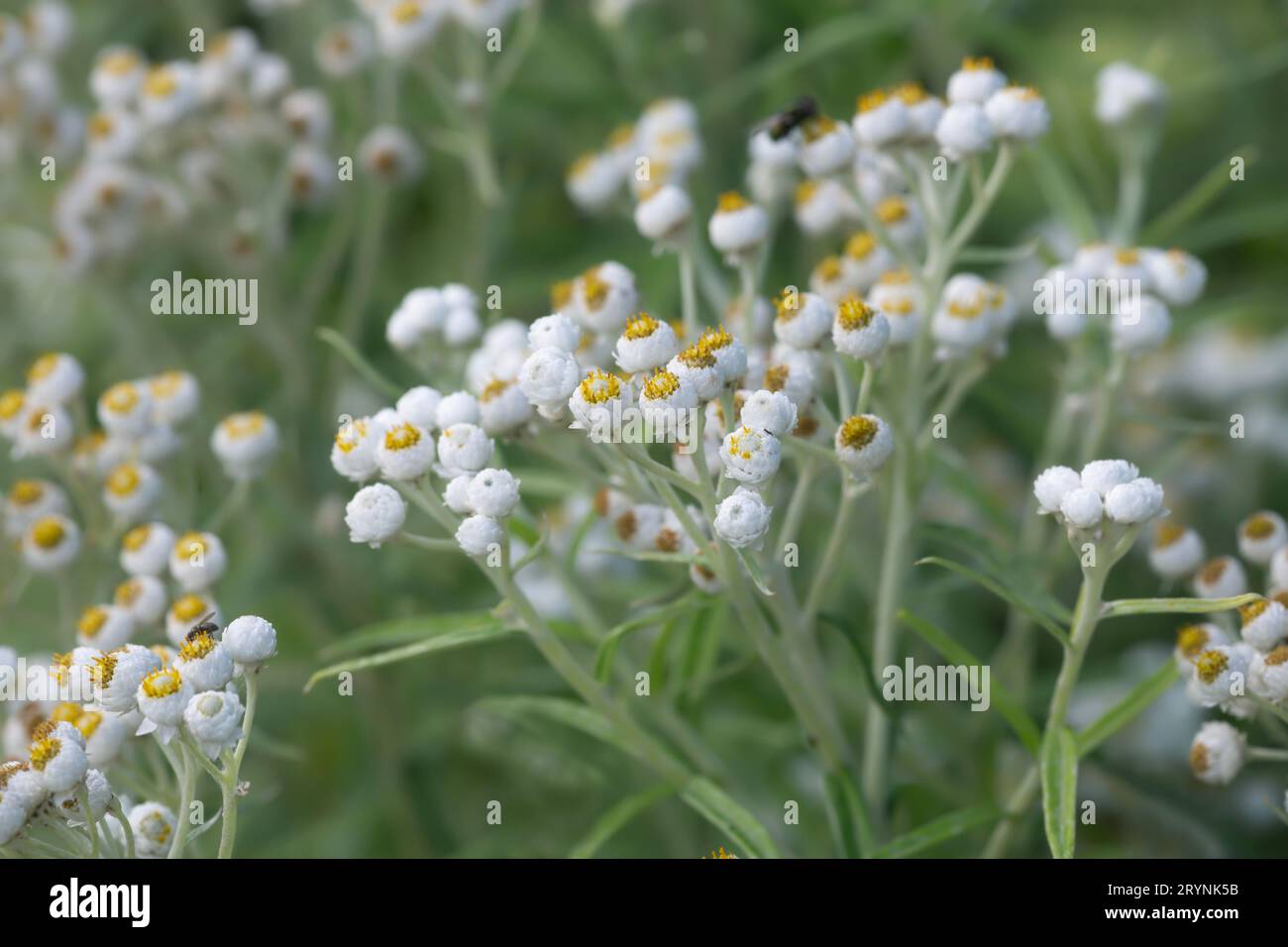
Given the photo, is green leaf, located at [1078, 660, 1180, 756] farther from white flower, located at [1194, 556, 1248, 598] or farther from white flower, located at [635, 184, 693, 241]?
white flower, located at [635, 184, 693, 241]

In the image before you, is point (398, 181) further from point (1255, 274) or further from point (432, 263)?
point (1255, 274)

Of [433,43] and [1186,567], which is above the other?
[433,43]

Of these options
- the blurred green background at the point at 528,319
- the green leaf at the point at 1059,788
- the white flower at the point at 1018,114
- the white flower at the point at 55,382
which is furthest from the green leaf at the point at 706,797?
the white flower at the point at 1018,114

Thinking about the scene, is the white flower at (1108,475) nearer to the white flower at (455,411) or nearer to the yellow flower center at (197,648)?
the white flower at (455,411)

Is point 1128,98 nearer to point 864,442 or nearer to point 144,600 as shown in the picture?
point 864,442

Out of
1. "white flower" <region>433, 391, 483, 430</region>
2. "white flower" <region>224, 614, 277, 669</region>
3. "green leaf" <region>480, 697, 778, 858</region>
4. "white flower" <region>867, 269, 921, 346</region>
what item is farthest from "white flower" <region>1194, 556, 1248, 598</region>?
"white flower" <region>224, 614, 277, 669</region>

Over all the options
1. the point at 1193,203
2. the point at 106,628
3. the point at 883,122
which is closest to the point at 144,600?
the point at 106,628

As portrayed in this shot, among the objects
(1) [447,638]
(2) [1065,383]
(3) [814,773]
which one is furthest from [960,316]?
(3) [814,773]
